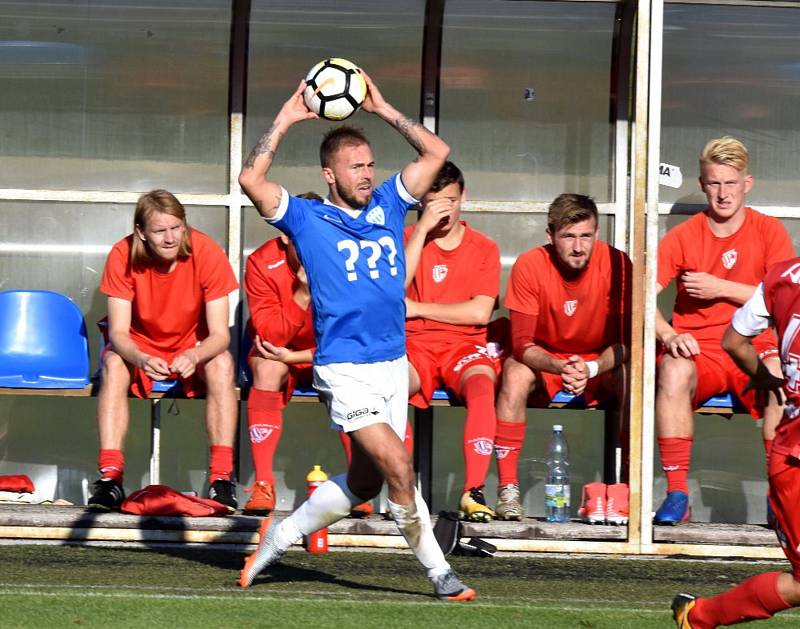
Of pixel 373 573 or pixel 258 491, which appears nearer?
pixel 373 573

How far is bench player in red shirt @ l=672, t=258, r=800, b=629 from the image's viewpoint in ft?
14.8

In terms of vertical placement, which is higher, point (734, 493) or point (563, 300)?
point (563, 300)

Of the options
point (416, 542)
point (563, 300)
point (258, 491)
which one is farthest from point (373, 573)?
point (563, 300)

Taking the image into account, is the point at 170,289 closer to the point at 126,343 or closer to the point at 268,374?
the point at 126,343

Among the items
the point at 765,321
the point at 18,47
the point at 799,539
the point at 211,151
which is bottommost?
the point at 799,539

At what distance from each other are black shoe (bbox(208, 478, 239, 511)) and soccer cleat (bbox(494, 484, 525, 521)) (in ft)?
4.18

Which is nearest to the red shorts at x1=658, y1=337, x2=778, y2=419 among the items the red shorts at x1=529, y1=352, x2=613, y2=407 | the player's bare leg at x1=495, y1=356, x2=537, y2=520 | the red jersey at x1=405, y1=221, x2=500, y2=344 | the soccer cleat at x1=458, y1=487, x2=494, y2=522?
the red shorts at x1=529, y1=352, x2=613, y2=407

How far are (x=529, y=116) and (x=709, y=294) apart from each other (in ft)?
5.52

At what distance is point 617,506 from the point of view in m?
7.46

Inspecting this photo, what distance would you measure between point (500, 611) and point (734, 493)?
12.3 feet

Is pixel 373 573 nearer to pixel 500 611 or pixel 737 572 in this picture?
Answer: pixel 500 611

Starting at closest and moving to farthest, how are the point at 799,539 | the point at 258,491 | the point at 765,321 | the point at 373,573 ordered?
the point at 799,539
the point at 765,321
the point at 373,573
the point at 258,491

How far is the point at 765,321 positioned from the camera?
480 centimetres

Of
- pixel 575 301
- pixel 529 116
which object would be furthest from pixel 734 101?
pixel 575 301
